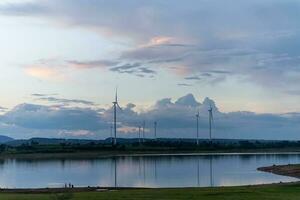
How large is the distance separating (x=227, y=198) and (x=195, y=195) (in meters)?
3.43

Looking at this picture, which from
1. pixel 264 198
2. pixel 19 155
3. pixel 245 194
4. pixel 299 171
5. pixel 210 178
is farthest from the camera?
pixel 19 155

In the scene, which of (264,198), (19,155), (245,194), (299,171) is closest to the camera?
(264,198)

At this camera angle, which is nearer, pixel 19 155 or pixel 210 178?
pixel 210 178

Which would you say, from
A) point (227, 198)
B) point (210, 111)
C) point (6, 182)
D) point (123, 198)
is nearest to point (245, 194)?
point (227, 198)

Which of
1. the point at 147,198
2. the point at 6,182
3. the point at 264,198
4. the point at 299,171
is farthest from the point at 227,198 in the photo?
the point at 299,171

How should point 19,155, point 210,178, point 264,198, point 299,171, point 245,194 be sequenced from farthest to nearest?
point 19,155 < point 299,171 < point 210,178 < point 245,194 < point 264,198

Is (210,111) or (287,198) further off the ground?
(210,111)

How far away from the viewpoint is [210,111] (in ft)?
621

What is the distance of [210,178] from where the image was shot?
269 feet

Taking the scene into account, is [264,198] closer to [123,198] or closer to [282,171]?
[123,198]

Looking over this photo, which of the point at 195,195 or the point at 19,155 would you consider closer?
the point at 195,195

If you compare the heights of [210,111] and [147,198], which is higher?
[210,111]

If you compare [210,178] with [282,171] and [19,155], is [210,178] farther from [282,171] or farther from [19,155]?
[19,155]

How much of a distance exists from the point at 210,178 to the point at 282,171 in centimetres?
1922
